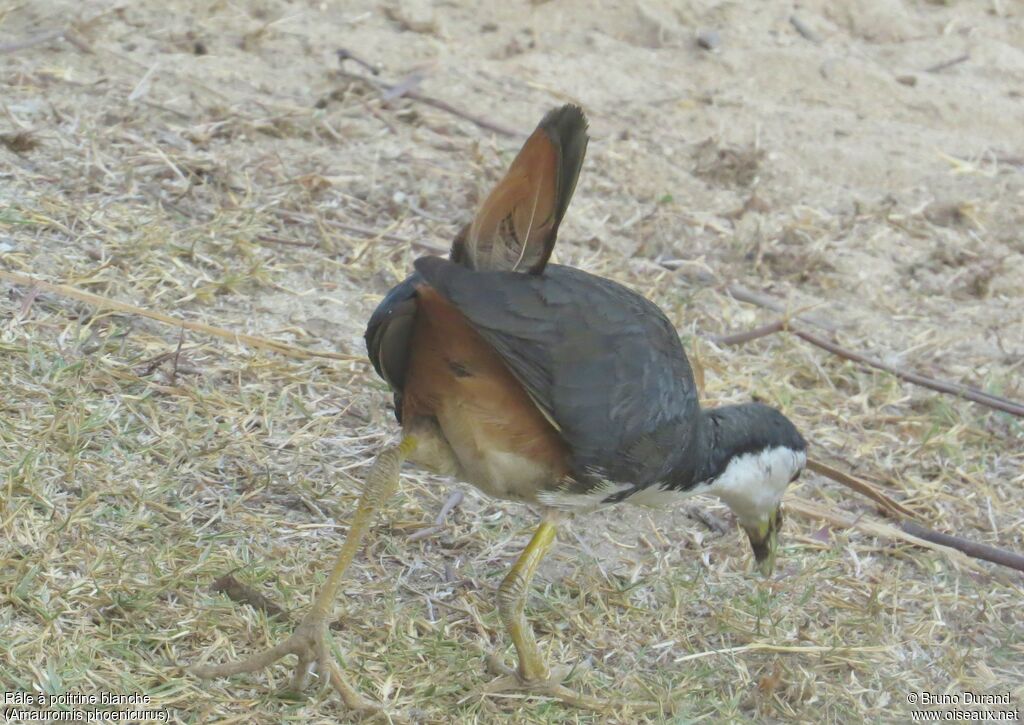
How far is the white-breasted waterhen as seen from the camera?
3.27 meters

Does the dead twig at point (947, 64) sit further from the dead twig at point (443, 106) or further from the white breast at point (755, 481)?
the white breast at point (755, 481)

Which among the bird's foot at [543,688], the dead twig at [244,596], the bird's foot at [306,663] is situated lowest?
the bird's foot at [543,688]

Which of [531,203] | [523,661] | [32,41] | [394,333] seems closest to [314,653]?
[523,661]

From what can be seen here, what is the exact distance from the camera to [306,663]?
3336mm

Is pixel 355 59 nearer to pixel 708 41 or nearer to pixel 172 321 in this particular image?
pixel 708 41

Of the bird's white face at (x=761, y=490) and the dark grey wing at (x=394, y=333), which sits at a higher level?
the dark grey wing at (x=394, y=333)

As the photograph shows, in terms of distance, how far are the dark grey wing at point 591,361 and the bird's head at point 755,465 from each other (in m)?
0.24

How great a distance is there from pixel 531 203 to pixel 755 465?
127 cm

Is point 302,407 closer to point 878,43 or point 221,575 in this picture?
point 221,575

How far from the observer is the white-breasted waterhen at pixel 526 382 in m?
3.27

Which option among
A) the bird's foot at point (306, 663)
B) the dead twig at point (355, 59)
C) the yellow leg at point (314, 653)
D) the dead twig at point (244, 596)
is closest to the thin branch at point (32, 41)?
the dead twig at point (355, 59)

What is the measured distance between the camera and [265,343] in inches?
184

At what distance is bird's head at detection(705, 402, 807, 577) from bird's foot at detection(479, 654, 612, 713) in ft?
2.49

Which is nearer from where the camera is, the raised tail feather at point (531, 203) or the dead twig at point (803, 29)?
the raised tail feather at point (531, 203)
